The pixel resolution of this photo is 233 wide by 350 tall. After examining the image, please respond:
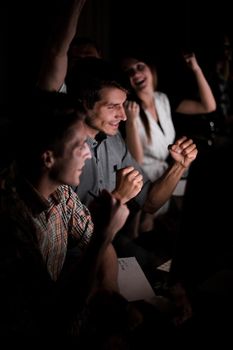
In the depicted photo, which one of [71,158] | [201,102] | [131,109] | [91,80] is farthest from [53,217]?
[201,102]

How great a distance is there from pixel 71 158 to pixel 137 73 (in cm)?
157

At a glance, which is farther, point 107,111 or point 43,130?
point 107,111

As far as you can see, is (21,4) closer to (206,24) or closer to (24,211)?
(206,24)

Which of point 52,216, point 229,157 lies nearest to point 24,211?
point 52,216

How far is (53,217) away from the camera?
1.36 meters

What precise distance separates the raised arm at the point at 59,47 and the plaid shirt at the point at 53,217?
1.38 ft

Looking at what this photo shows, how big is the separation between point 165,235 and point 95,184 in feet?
1.48

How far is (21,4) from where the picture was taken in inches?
131

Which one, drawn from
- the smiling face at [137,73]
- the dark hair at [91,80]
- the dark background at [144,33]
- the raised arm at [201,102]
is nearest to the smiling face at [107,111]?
the dark hair at [91,80]

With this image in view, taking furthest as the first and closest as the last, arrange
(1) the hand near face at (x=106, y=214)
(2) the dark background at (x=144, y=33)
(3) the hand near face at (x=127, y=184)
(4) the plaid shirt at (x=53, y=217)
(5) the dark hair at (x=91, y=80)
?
(2) the dark background at (x=144, y=33) < (5) the dark hair at (x=91, y=80) < (3) the hand near face at (x=127, y=184) < (4) the plaid shirt at (x=53, y=217) < (1) the hand near face at (x=106, y=214)

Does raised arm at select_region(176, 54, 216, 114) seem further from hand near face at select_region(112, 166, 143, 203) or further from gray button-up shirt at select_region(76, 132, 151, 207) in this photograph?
hand near face at select_region(112, 166, 143, 203)

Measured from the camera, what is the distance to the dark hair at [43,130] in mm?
1235

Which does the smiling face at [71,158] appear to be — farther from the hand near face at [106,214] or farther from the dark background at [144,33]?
the dark background at [144,33]

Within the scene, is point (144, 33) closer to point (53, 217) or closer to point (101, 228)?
point (53, 217)
